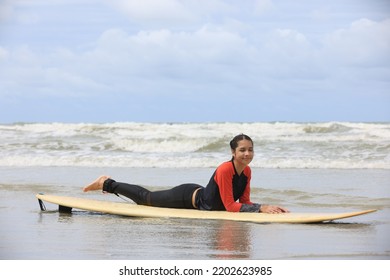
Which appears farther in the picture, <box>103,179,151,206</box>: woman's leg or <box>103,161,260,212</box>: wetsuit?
<box>103,179,151,206</box>: woman's leg

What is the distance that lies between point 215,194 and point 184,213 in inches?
12.4

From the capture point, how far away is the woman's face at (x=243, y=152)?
539 centimetres

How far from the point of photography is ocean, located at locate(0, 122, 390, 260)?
14.3 feet

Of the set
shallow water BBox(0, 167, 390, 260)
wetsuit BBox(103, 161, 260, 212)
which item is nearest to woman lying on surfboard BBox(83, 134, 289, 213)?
wetsuit BBox(103, 161, 260, 212)

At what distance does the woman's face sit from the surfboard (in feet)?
1.52

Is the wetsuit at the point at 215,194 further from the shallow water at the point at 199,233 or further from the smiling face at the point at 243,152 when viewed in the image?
the shallow water at the point at 199,233

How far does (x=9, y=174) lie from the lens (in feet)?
33.8

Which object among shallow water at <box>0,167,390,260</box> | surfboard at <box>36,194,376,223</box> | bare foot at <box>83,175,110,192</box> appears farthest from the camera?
bare foot at <box>83,175,110,192</box>

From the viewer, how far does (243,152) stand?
5391 mm

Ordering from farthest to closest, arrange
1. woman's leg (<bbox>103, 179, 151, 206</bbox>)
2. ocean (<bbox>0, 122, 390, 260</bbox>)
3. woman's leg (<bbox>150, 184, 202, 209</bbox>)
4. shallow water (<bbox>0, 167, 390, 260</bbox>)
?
woman's leg (<bbox>103, 179, 151, 206</bbox>), woman's leg (<bbox>150, 184, 202, 209</bbox>), ocean (<bbox>0, 122, 390, 260</bbox>), shallow water (<bbox>0, 167, 390, 260</bbox>)

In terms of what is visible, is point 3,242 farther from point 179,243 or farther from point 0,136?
point 0,136

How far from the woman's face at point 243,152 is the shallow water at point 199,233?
52 centimetres

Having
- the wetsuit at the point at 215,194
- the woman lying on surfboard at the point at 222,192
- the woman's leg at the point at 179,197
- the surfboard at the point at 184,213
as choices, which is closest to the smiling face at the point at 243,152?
the woman lying on surfboard at the point at 222,192

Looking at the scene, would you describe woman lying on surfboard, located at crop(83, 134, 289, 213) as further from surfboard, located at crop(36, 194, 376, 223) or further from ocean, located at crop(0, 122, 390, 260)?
ocean, located at crop(0, 122, 390, 260)
